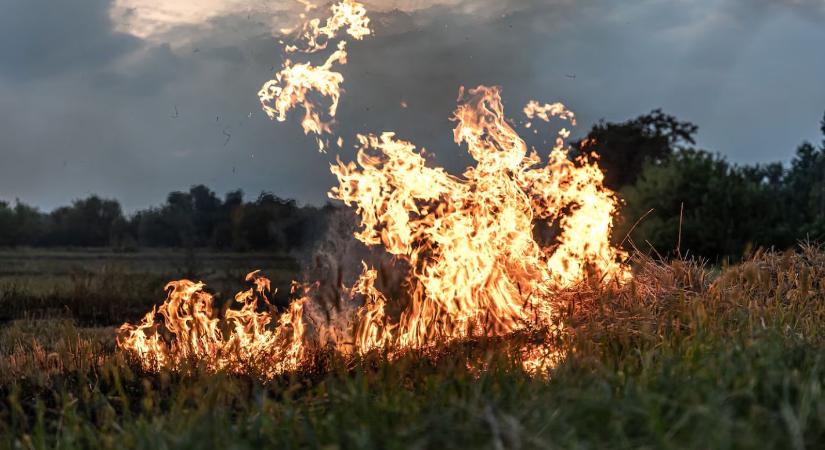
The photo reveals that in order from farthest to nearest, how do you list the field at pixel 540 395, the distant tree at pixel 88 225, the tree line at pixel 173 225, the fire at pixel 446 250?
the distant tree at pixel 88 225 → the tree line at pixel 173 225 → the fire at pixel 446 250 → the field at pixel 540 395

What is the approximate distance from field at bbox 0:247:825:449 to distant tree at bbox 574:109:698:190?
3260 cm

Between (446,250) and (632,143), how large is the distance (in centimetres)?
3591

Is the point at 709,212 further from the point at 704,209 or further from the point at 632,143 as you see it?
the point at 632,143

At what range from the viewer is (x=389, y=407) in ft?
16.6

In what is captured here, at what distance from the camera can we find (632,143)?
44.0 m

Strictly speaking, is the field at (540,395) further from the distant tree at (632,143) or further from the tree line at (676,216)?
the distant tree at (632,143)

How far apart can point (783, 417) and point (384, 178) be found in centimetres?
640

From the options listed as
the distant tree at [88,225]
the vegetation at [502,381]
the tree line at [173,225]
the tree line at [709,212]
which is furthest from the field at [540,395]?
the distant tree at [88,225]

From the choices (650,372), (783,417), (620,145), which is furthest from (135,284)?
(620,145)

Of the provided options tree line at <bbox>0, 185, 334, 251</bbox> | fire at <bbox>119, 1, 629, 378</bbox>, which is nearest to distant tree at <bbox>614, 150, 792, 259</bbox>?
tree line at <bbox>0, 185, 334, 251</bbox>

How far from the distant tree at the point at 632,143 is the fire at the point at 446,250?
3242cm

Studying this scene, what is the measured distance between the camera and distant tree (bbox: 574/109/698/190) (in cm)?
4309

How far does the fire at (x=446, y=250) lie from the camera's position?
980cm

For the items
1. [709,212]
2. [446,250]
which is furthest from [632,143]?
[446,250]
